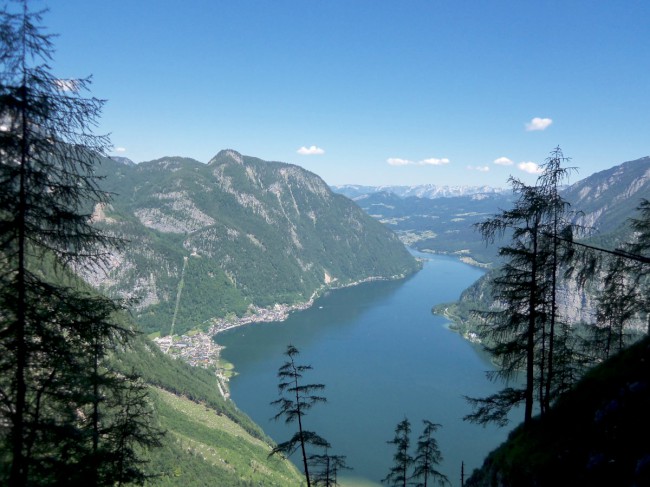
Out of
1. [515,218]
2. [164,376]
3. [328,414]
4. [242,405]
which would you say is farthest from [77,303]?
[164,376]

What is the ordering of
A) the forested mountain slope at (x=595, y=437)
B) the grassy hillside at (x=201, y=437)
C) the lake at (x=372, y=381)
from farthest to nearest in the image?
the lake at (x=372, y=381) → the grassy hillside at (x=201, y=437) → the forested mountain slope at (x=595, y=437)

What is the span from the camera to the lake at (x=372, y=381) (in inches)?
3170

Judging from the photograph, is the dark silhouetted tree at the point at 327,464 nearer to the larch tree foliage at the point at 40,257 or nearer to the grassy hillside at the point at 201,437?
the larch tree foliage at the point at 40,257

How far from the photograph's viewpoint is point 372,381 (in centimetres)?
11519

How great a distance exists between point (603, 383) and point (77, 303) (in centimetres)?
1498

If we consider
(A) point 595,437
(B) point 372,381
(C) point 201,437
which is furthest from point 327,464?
(B) point 372,381

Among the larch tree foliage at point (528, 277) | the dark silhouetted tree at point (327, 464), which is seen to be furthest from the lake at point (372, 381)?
the larch tree foliage at point (528, 277)

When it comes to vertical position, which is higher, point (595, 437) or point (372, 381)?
point (595, 437)

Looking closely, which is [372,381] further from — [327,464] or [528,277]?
[528,277]

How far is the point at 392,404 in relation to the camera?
99812mm

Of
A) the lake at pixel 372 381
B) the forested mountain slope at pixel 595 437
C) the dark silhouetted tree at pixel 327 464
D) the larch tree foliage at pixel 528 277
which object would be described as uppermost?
the larch tree foliage at pixel 528 277

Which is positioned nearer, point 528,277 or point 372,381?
point 528,277

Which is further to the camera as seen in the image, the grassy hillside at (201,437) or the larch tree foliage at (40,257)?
the grassy hillside at (201,437)

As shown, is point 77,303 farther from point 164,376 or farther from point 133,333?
point 164,376
